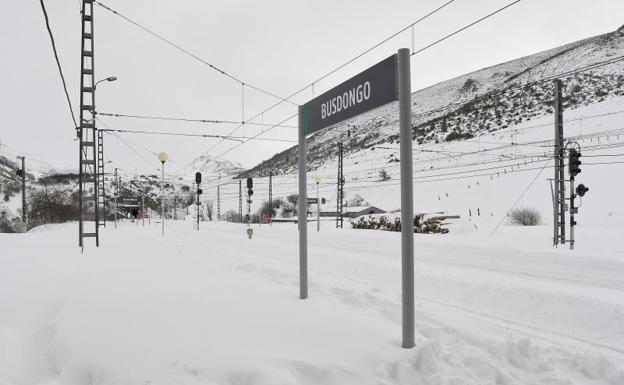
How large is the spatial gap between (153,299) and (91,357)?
2.04 m

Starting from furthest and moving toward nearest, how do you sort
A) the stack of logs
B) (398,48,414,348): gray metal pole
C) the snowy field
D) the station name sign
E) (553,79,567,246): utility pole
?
1. the stack of logs
2. (553,79,567,246): utility pole
3. the station name sign
4. (398,48,414,348): gray metal pole
5. the snowy field

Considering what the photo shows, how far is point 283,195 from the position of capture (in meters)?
79.6

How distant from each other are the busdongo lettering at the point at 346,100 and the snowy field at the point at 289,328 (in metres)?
2.30

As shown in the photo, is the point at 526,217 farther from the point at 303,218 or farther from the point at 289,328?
the point at 289,328

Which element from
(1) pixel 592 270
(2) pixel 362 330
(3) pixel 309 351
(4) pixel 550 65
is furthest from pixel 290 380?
(4) pixel 550 65

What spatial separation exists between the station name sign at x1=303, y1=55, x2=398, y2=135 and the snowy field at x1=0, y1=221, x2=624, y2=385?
2211mm

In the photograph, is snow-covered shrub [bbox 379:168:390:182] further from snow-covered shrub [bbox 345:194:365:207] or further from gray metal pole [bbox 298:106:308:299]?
gray metal pole [bbox 298:106:308:299]

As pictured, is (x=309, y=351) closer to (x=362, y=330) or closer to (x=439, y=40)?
(x=362, y=330)

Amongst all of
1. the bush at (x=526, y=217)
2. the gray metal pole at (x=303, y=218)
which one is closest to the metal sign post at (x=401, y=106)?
the gray metal pole at (x=303, y=218)

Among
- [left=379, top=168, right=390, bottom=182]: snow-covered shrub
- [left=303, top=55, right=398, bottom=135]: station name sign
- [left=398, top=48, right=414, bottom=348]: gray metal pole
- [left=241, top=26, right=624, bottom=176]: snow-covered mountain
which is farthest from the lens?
[left=379, top=168, right=390, bottom=182]: snow-covered shrub

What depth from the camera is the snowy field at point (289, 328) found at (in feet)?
10.0

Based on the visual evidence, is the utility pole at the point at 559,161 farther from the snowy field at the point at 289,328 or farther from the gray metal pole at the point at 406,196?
the gray metal pole at the point at 406,196

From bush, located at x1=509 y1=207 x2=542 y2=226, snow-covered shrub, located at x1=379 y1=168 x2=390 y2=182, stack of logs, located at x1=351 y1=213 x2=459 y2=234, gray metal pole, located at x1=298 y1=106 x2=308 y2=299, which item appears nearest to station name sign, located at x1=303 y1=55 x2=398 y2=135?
gray metal pole, located at x1=298 y1=106 x2=308 y2=299

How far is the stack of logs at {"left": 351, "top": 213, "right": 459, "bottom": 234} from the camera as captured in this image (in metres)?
22.9
